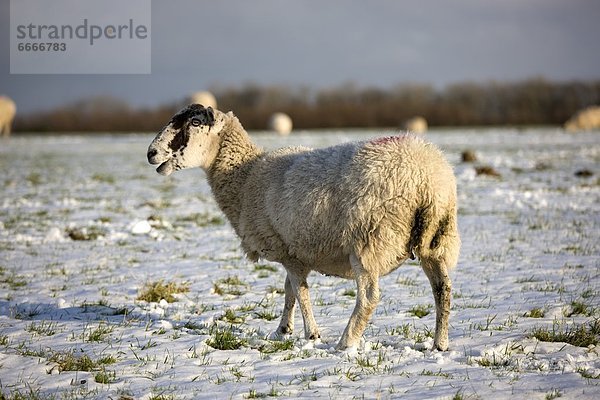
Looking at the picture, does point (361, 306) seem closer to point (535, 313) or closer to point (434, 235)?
point (434, 235)

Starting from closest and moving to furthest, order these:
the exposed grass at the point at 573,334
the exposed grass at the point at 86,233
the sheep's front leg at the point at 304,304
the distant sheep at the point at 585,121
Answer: the exposed grass at the point at 573,334 → the sheep's front leg at the point at 304,304 → the exposed grass at the point at 86,233 → the distant sheep at the point at 585,121

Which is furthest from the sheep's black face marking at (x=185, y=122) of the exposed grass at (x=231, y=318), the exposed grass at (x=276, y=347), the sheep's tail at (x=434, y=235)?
the sheep's tail at (x=434, y=235)

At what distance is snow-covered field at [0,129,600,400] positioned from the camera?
422 cm

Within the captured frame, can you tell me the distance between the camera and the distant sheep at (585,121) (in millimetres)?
50562

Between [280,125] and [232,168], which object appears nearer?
[232,168]

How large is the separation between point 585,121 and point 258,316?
52996 mm

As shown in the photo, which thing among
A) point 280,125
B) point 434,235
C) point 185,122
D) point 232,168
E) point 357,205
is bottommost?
point 434,235

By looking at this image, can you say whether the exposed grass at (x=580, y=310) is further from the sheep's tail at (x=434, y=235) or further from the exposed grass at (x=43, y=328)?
the exposed grass at (x=43, y=328)

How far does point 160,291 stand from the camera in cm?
700

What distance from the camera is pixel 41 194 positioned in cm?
1634

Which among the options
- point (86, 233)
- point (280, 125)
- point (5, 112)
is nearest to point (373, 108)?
point (280, 125)

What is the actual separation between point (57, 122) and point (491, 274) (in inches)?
3152

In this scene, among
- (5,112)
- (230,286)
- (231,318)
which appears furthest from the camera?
(5,112)

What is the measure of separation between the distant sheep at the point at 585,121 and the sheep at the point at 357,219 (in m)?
50.3
